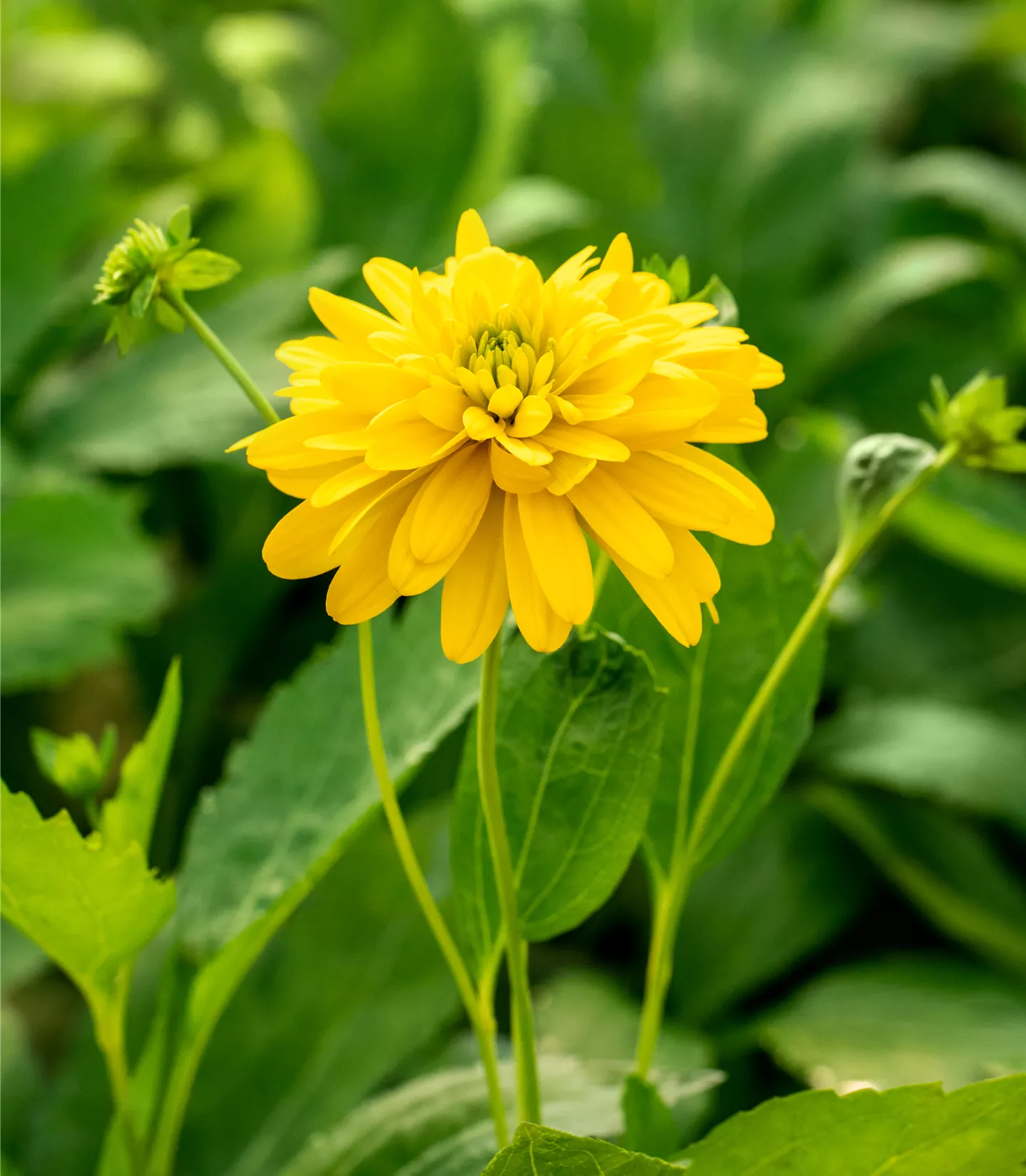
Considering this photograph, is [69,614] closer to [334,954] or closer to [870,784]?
[334,954]

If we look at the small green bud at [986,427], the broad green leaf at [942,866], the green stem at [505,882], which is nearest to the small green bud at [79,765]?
the green stem at [505,882]

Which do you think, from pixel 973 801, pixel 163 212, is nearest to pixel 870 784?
pixel 973 801

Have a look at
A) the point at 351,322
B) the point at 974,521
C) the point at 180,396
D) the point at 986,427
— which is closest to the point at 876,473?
the point at 986,427

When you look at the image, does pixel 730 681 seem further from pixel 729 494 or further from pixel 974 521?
pixel 974 521

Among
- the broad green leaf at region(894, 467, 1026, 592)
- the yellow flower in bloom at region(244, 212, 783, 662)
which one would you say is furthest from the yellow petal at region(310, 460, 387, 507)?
the broad green leaf at region(894, 467, 1026, 592)

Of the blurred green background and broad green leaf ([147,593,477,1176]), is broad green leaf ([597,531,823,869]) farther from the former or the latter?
the blurred green background

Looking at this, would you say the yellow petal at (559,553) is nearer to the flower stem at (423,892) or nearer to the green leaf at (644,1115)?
the flower stem at (423,892)
